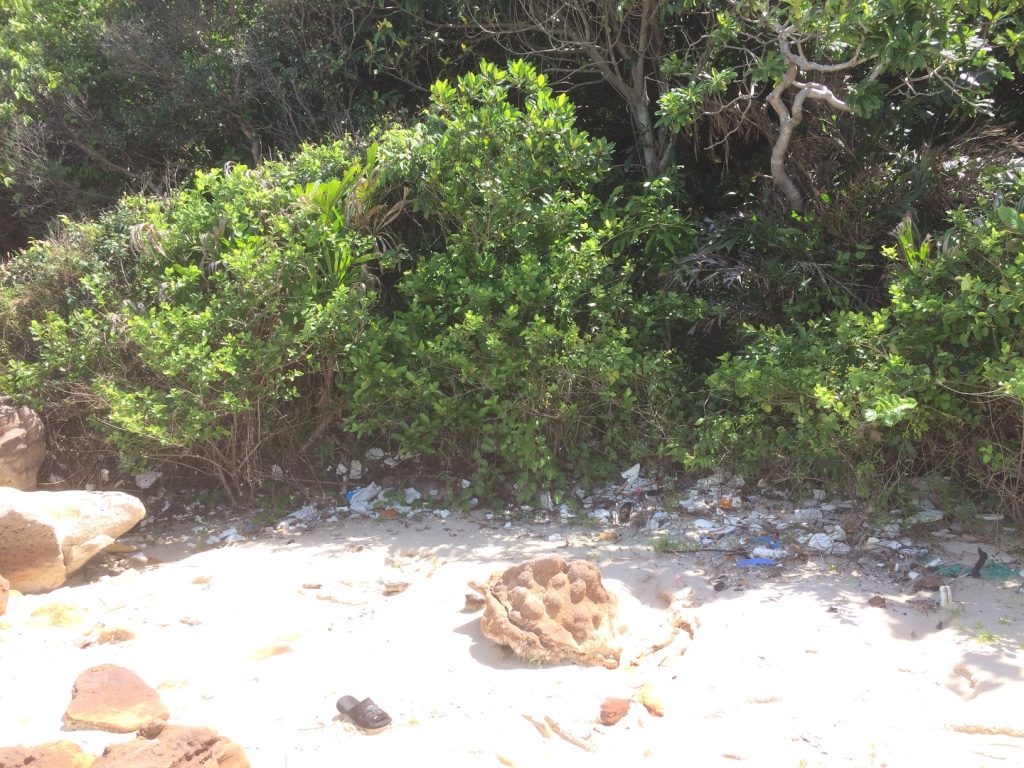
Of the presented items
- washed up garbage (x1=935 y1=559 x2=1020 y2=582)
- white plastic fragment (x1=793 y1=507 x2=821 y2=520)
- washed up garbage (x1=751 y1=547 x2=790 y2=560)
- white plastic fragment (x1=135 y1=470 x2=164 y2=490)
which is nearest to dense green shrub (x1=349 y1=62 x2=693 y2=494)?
white plastic fragment (x1=793 y1=507 x2=821 y2=520)

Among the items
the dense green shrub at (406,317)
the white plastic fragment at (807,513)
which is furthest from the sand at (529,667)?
the dense green shrub at (406,317)

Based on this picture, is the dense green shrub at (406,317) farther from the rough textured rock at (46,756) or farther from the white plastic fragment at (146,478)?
the rough textured rock at (46,756)

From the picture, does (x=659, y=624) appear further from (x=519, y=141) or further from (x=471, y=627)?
(x=519, y=141)

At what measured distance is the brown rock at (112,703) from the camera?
3.16 metres

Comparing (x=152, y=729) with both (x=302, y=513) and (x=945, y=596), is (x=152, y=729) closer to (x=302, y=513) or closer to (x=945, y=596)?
(x=302, y=513)

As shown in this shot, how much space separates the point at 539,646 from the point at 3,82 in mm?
7763

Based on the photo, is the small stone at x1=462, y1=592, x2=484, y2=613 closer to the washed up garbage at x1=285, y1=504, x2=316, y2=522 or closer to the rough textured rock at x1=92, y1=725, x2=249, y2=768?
the rough textured rock at x1=92, y1=725, x2=249, y2=768

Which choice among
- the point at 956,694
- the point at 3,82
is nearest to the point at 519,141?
the point at 956,694

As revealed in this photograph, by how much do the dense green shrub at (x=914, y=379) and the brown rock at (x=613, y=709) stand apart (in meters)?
1.81

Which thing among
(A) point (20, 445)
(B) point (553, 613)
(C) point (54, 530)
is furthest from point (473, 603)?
(A) point (20, 445)

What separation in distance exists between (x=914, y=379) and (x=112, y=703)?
377 centimetres

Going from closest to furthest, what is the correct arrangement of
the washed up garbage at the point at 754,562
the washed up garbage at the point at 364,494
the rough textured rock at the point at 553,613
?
the rough textured rock at the point at 553,613, the washed up garbage at the point at 754,562, the washed up garbage at the point at 364,494

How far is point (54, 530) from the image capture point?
4.66 metres

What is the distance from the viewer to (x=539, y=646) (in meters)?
3.58
